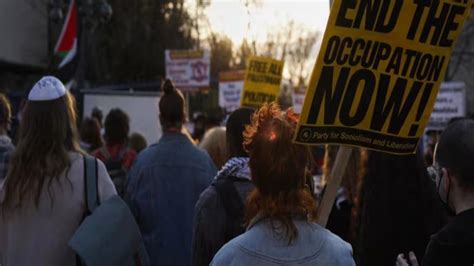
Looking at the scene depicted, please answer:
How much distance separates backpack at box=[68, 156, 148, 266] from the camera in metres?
3.72

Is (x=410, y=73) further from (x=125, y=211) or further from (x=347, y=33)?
(x=125, y=211)

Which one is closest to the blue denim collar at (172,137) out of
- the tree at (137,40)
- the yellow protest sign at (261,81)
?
the yellow protest sign at (261,81)

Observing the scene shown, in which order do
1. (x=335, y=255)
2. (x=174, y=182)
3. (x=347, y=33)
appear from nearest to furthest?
(x=335, y=255) → (x=347, y=33) → (x=174, y=182)

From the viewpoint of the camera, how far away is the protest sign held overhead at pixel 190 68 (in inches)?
746

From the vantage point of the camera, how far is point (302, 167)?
290cm

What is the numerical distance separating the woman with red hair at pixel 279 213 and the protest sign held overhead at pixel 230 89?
1604cm

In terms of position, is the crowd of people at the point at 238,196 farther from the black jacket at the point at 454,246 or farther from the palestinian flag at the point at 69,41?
the palestinian flag at the point at 69,41

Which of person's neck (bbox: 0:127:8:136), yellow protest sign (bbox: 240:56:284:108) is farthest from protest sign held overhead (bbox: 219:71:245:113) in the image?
person's neck (bbox: 0:127:8:136)

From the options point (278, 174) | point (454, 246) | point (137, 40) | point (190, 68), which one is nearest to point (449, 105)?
point (190, 68)

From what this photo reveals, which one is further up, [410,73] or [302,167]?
[410,73]

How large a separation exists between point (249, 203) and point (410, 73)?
1.25 metres

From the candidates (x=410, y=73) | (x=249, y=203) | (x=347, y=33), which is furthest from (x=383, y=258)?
(x=249, y=203)

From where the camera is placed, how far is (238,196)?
3811 mm

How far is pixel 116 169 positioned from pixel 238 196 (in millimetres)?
3051
